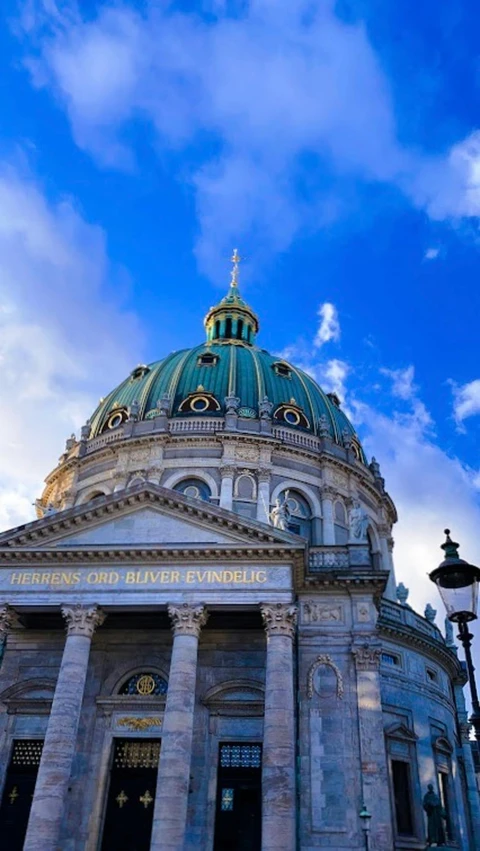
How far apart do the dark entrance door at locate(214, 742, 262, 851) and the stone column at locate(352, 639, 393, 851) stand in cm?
354

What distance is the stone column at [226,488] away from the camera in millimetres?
36938

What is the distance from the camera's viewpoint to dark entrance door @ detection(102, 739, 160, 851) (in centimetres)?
2422

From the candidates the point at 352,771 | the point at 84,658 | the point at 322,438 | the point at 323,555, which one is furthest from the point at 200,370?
the point at 352,771

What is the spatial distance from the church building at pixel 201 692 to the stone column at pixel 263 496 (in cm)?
816

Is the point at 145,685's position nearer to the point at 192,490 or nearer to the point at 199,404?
the point at 192,490

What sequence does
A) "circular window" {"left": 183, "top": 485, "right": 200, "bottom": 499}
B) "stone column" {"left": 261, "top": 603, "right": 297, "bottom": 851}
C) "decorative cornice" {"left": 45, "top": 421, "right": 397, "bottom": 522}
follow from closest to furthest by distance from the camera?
"stone column" {"left": 261, "top": 603, "right": 297, "bottom": 851}
"circular window" {"left": 183, "top": 485, "right": 200, "bottom": 499}
"decorative cornice" {"left": 45, "top": 421, "right": 397, "bottom": 522}

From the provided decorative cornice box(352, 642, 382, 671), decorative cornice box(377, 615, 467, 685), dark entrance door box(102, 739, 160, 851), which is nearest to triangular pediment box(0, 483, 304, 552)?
decorative cornice box(352, 642, 382, 671)

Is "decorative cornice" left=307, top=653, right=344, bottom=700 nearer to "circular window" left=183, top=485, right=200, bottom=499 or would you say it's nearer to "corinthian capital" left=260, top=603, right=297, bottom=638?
"corinthian capital" left=260, top=603, right=297, bottom=638

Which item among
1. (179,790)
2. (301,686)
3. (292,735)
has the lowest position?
(179,790)

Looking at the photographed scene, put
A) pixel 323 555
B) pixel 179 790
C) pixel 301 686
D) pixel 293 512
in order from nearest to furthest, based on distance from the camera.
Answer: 1. pixel 179 790
2. pixel 301 686
3. pixel 323 555
4. pixel 293 512

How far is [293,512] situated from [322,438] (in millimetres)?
5195

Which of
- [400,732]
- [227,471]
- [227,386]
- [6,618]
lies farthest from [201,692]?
[227,386]

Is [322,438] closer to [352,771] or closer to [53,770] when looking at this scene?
[352,771]

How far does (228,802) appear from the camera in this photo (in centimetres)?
2458
